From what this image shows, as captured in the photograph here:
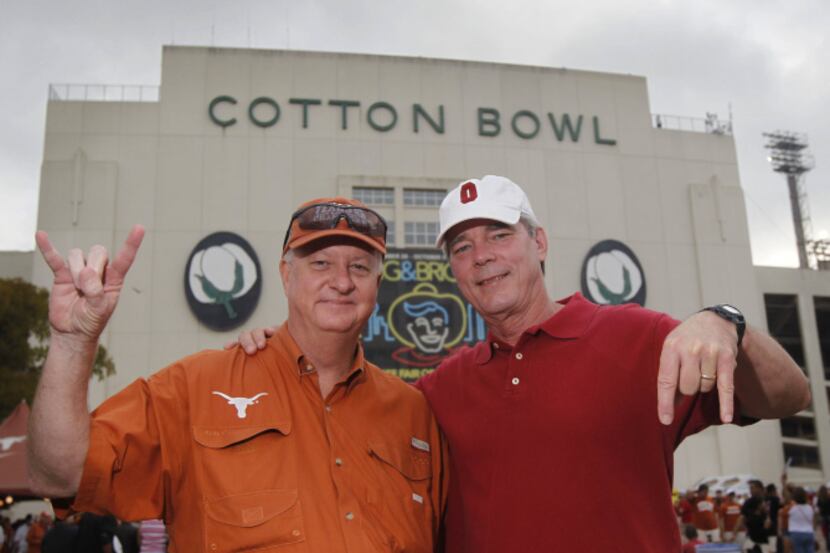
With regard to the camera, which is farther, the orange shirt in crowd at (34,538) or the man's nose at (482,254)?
the orange shirt in crowd at (34,538)

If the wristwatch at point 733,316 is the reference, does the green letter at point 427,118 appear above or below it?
above

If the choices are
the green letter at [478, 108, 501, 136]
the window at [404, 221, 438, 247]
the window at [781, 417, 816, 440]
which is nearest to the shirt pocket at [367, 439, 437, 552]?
the window at [404, 221, 438, 247]

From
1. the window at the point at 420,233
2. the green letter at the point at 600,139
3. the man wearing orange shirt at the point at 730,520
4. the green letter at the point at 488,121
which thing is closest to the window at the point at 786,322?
the green letter at the point at 600,139

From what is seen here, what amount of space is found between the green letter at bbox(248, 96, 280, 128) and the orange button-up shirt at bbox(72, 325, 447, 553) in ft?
83.6

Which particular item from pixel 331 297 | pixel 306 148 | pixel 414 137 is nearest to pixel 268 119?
pixel 306 148

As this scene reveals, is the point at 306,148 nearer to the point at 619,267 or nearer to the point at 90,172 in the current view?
the point at 90,172

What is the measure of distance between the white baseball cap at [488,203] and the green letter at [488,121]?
25.9 meters

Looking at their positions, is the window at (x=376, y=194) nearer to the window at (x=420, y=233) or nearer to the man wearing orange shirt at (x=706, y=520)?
the window at (x=420, y=233)

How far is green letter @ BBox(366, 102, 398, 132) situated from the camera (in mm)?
27562

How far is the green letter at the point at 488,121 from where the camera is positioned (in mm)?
28422

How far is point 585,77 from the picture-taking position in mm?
30453

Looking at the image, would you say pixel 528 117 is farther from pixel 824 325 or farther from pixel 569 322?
pixel 569 322

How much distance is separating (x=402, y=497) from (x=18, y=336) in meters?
19.9

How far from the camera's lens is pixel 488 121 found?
28.6 metres
